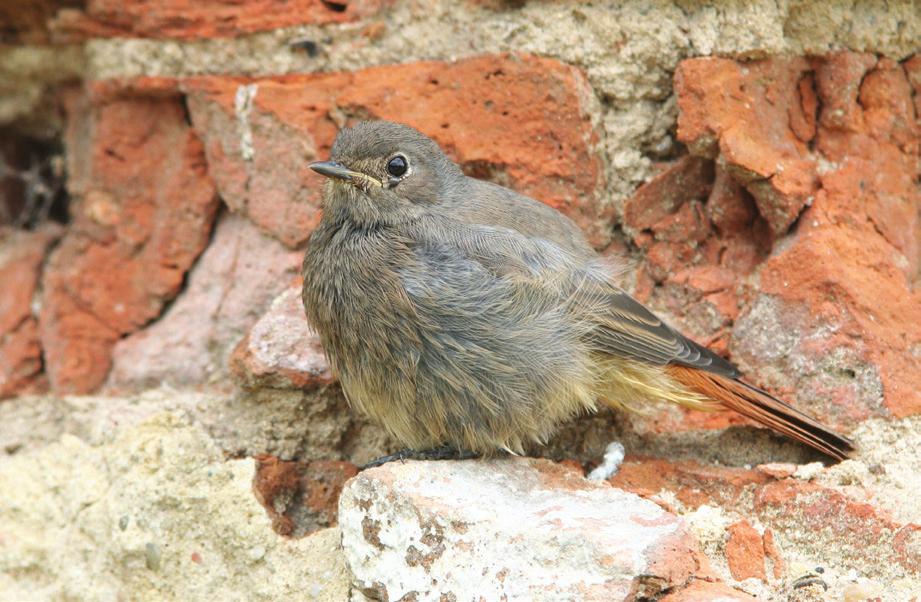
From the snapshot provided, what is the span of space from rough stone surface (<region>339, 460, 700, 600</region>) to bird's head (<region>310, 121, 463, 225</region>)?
0.85 metres

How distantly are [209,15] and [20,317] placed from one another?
47.2 inches

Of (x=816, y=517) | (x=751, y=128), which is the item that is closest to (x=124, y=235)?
(x=751, y=128)

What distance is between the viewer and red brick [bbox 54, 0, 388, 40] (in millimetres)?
3123

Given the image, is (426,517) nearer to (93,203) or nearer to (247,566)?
(247,566)

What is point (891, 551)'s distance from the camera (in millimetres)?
2367

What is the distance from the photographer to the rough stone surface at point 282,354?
3.00 metres

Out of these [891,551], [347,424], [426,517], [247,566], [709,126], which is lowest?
[247,566]

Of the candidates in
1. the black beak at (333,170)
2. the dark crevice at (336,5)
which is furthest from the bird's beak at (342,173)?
the dark crevice at (336,5)

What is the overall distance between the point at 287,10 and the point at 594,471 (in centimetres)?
161

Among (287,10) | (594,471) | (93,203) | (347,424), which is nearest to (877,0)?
(594,471)

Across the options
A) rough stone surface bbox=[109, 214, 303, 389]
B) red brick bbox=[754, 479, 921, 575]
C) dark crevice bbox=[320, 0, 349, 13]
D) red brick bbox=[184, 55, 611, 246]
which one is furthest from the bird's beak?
red brick bbox=[754, 479, 921, 575]

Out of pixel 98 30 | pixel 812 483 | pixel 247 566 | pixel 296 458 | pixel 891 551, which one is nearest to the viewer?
pixel 891 551

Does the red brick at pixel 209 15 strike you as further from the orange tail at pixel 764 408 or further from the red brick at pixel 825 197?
the orange tail at pixel 764 408

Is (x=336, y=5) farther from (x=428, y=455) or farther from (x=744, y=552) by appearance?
(x=744, y=552)
